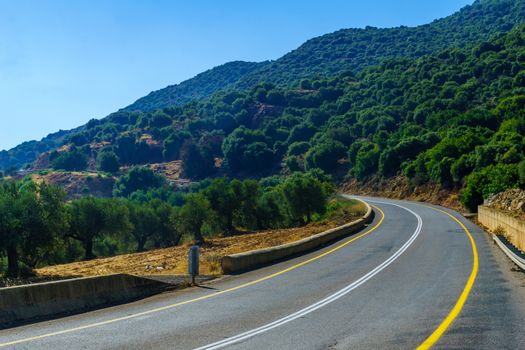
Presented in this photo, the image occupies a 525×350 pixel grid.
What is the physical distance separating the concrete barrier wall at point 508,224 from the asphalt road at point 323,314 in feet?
10.4

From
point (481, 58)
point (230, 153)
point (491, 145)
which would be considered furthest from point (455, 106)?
point (230, 153)

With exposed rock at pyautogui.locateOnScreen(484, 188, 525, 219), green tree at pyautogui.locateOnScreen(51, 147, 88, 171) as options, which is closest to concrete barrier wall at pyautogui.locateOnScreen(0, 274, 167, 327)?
exposed rock at pyautogui.locateOnScreen(484, 188, 525, 219)

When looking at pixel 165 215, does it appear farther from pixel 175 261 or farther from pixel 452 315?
pixel 452 315

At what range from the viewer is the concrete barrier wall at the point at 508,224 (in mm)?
22234

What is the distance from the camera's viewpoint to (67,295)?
11508 mm

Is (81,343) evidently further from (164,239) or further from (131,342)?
(164,239)

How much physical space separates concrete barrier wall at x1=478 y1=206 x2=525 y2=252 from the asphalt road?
3.18 meters

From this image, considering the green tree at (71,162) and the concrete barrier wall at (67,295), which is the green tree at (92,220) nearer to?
the concrete barrier wall at (67,295)

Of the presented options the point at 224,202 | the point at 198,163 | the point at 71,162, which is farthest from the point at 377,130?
the point at 71,162

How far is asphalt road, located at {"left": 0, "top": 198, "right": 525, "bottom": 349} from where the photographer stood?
843 centimetres

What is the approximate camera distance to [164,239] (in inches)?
2761

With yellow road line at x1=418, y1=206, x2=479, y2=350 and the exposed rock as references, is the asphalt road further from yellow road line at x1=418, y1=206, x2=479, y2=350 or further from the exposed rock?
the exposed rock

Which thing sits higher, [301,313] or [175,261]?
[301,313]

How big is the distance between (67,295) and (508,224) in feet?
74.6
